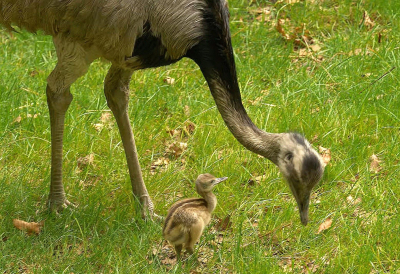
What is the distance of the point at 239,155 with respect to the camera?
6.62 meters

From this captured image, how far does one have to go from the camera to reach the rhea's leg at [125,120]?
6.12m

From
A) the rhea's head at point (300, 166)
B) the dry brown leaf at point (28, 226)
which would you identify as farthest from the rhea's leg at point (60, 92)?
the rhea's head at point (300, 166)

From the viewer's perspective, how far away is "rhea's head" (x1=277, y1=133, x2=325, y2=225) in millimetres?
5129

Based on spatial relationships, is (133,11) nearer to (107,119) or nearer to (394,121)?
(107,119)

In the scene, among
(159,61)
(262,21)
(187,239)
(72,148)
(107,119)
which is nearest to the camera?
(187,239)

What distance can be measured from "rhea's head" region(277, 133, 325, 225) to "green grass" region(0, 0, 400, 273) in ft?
1.53

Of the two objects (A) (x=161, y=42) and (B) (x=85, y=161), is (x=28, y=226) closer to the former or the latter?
(B) (x=85, y=161)

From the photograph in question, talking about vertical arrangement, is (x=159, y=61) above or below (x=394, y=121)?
above

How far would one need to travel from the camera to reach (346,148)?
666 centimetres

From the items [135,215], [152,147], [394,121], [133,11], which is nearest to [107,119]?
[152,147]

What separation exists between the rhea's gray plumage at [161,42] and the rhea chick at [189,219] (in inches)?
17.5

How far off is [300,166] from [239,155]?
1514 millimetres

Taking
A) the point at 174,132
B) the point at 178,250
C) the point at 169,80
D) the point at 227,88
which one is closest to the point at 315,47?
the point at 169,80

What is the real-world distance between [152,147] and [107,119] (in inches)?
25.0
